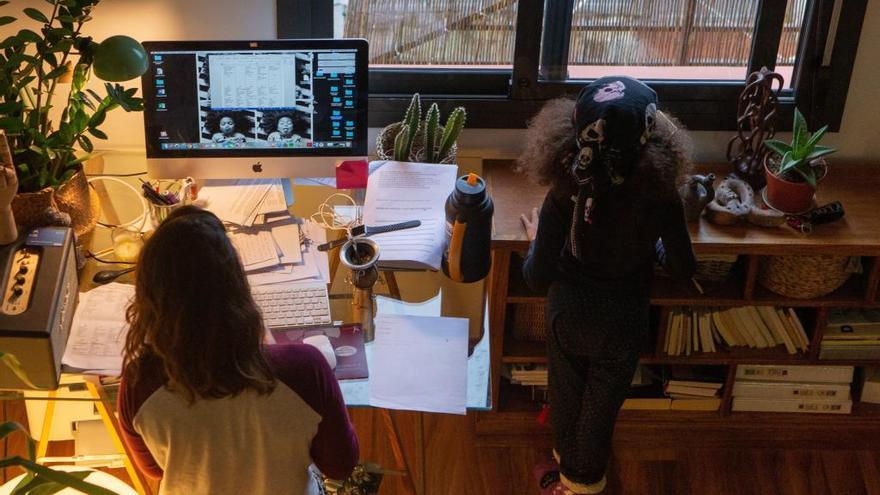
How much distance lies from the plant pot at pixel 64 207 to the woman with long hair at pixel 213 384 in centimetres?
73

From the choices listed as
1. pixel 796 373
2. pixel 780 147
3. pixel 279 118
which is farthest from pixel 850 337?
pixel 279 118

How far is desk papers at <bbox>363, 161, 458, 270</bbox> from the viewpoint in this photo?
2.12 m

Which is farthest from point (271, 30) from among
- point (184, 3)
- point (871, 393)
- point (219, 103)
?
point (871, 393)

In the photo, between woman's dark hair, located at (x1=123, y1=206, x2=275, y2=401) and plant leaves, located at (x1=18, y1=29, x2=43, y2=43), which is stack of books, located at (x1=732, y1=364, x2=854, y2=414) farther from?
plant leaves, located at (x1=18, y1=29, x2=43, y2=43)

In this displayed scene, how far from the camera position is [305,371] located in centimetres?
153

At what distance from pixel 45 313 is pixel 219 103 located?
0.67m

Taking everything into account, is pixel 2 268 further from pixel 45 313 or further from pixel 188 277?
pixel 188 277

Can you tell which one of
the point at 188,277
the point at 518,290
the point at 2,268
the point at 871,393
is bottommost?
the point at 871,393

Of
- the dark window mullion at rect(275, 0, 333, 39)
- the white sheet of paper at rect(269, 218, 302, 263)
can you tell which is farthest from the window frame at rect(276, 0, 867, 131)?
the white sheet of paper at rect(269, 218, 302, 263)

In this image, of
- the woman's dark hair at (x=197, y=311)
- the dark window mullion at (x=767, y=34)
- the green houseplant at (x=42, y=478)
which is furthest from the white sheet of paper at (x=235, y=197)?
the dark window mullion at (x=767, y=34)

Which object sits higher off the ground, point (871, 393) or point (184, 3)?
point (184, 3)

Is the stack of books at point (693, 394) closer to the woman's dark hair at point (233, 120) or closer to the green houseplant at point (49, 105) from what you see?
the woman's dark hair at point (233, 120)

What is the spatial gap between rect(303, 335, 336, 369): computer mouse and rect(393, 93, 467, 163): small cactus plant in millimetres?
Answer: 650

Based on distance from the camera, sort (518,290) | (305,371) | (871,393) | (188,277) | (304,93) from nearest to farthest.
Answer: (188,277) < (305,371) < (304,93) < (518,290) < (871,393)
